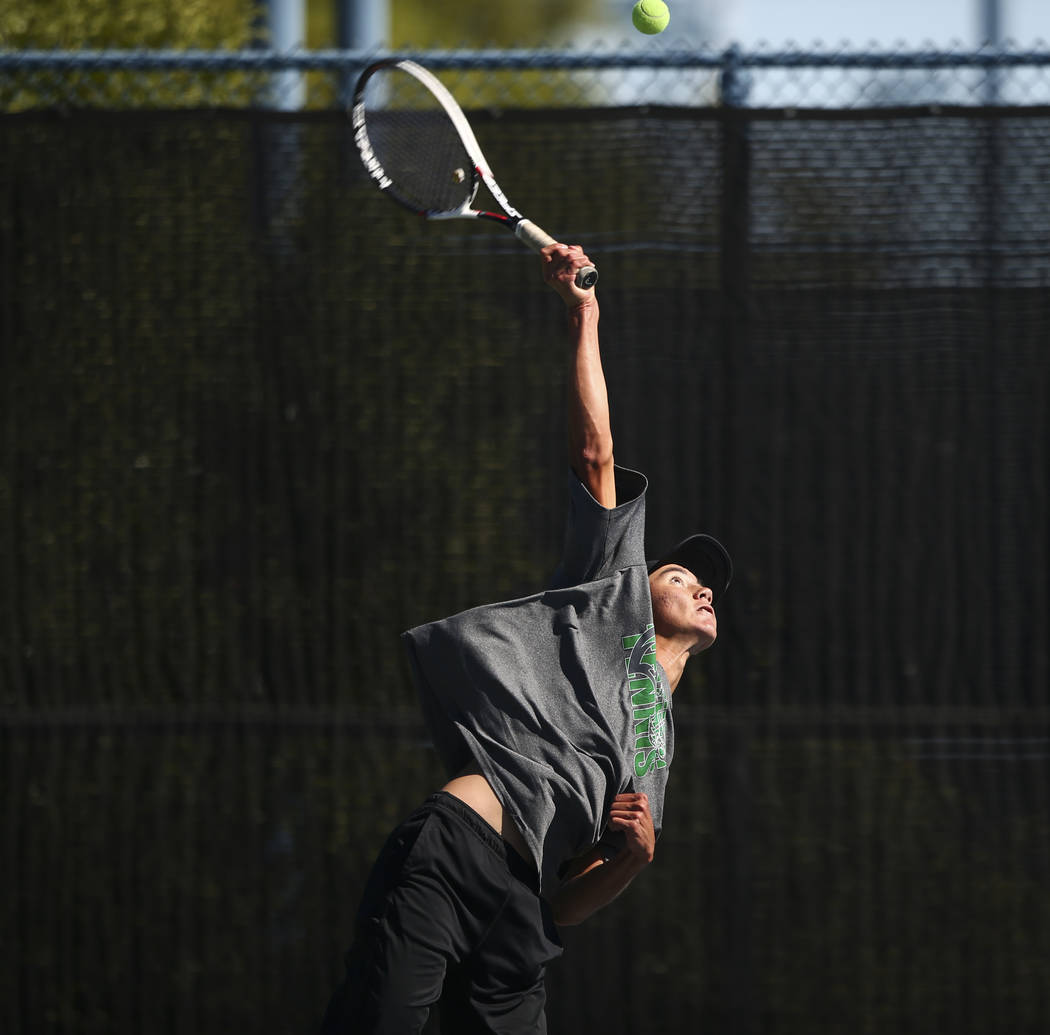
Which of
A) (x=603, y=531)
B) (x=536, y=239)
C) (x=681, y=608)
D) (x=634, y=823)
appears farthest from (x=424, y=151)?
(x=634, y=823)

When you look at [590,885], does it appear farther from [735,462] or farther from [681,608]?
[735,462]

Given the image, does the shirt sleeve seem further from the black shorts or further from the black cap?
the black shorts

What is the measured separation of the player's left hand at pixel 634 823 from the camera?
2.71 m

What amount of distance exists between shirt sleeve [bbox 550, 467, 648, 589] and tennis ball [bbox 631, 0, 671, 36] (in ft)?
3.87

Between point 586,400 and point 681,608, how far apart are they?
19.8 inches

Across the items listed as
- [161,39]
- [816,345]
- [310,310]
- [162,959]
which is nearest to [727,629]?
[816,345]

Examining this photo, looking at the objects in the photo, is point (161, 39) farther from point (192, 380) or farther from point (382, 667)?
point (382, 667)

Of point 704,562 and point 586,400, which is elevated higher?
point 586,400

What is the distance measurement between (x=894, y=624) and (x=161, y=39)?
350 cm

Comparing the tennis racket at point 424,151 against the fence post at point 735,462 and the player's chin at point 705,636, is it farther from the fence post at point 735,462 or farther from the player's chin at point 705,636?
the player's chin at point 705,636

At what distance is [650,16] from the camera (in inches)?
132

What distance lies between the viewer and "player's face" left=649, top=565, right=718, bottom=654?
2963 millimetres

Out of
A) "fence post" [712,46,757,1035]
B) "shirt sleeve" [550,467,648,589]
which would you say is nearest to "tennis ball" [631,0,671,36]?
"fence post" [712,46,757,1035]

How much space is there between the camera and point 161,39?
5.31 m
